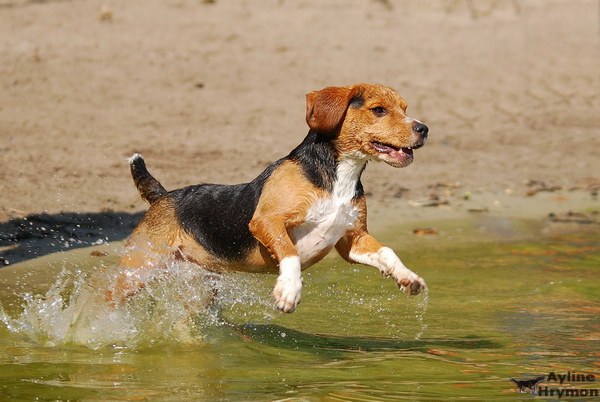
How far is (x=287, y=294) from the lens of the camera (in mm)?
5738

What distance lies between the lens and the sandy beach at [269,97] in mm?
10609

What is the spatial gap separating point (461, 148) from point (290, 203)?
281 inches

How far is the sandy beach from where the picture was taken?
10.6 m

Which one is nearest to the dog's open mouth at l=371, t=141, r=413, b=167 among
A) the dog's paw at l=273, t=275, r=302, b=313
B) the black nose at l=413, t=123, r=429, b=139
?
the black nose at l=413, t=123, r=429, b=139

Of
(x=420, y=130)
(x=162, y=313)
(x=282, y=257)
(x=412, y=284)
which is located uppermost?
(x=420, y=130)

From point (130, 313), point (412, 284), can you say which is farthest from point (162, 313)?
point (412, 284)

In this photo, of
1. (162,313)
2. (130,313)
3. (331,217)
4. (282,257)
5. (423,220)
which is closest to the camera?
(282,257)

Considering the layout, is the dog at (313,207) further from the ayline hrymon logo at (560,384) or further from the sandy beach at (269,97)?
the sandy beach at (269,97)

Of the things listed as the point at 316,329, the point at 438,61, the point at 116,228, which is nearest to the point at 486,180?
the point at 438,61

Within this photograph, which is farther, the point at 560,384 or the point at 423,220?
the point at 423,220

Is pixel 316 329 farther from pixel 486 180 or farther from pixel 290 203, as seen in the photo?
pixel 486 180

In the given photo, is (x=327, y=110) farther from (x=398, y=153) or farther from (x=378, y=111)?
(x=398, y=153)

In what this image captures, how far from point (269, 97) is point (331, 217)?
24.2ft

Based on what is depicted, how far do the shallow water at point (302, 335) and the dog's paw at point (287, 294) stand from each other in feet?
1.37
